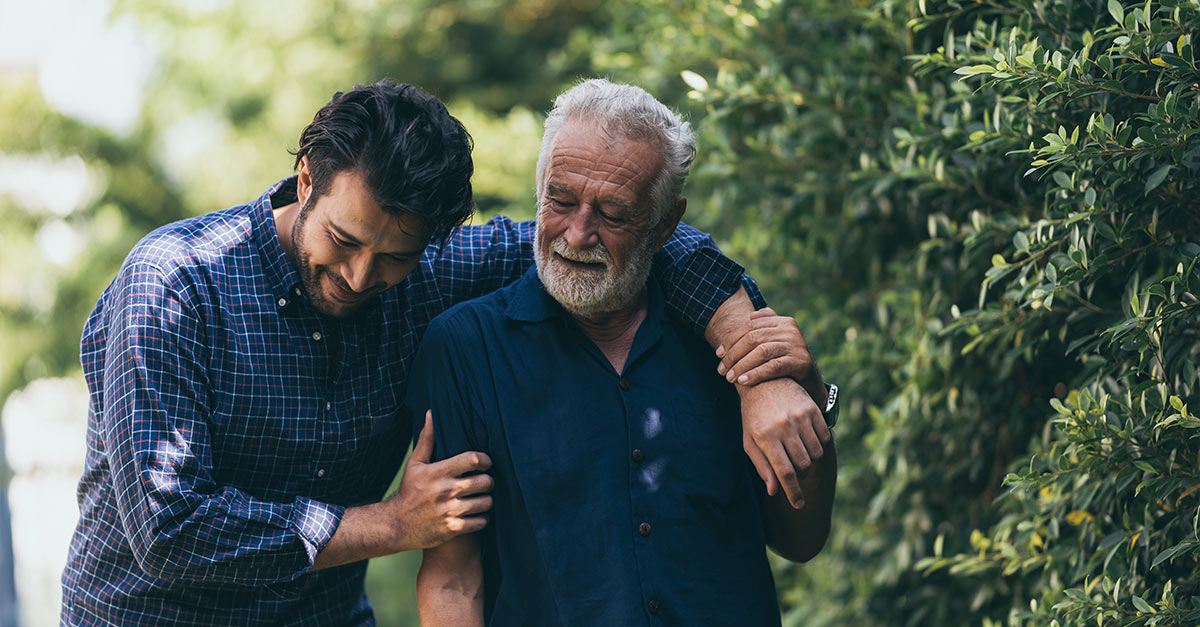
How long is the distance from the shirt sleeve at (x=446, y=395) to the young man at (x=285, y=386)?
0.24 feet

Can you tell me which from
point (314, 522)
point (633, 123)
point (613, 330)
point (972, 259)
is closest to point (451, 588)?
point (314, 522)

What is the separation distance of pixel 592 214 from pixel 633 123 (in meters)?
0.19

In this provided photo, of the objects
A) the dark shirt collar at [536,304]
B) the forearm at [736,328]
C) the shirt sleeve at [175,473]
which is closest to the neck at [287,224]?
the shirt sleeve at [175,473]

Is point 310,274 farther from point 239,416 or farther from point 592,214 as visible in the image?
point 592,214

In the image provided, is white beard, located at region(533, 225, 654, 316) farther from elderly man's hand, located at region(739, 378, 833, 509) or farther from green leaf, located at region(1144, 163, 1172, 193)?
green leaf, located at region(1144, 163, 1172, 193)

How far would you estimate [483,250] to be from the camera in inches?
112

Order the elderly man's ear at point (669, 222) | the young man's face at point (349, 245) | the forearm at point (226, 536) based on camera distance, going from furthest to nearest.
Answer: the elderly man's ear at point (669, 222) → the young man's face at point (349, 245) → the forearm at point (226, 536)

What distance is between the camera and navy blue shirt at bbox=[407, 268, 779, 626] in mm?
2430

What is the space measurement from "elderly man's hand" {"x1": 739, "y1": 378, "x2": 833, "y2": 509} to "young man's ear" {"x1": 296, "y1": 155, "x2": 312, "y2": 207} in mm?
937

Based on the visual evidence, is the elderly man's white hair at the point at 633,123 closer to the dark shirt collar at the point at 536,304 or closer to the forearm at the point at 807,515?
the dark shirt collar at the point at 536,304

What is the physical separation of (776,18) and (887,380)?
1.06 metres

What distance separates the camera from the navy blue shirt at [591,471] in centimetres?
243

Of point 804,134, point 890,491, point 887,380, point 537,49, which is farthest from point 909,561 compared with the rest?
point 537,49

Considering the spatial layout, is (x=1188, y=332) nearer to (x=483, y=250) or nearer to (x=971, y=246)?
(x=971, y=246)
